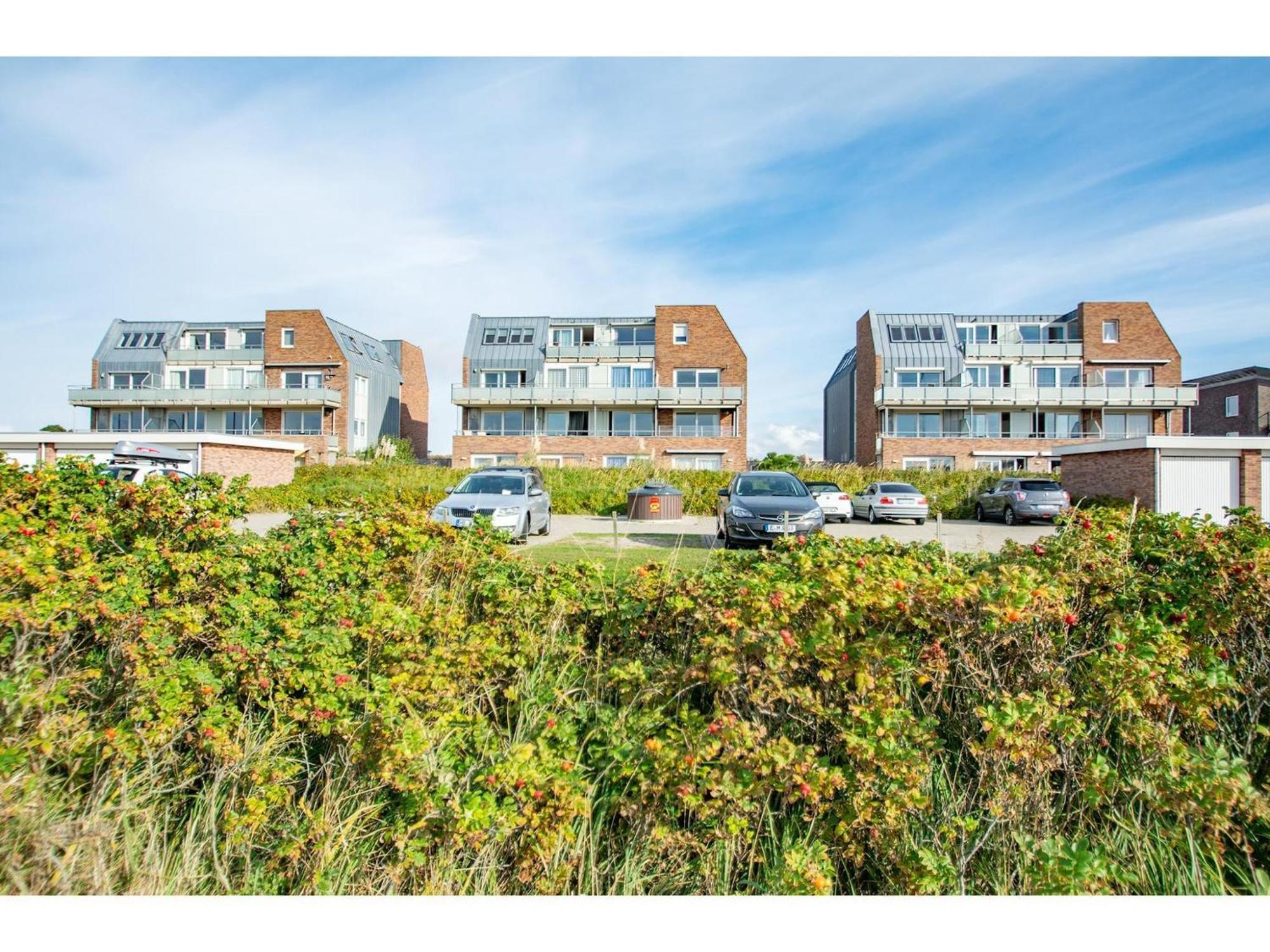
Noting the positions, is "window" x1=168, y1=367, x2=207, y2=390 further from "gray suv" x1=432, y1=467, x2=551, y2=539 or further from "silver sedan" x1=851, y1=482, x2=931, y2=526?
"silver sedan" x1=851, y1=482, x2=931, y2=526

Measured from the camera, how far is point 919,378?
42.2 metres

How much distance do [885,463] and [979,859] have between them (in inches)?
1573

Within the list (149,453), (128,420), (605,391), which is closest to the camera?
(149,453)

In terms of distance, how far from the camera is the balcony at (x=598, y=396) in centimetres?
4100

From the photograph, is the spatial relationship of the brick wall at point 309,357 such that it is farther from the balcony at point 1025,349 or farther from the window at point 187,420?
the balcony at point 1025,349

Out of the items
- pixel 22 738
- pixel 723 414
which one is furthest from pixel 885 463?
pixel 22 738

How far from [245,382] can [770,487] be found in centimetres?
4363

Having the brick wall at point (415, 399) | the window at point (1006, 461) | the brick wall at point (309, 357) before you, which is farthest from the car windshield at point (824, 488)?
the brick wall at point (415, 399)

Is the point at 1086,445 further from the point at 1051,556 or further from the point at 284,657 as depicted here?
the point at 284,657

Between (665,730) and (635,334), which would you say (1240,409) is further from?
(665,730)

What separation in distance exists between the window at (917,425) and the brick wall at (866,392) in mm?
1446

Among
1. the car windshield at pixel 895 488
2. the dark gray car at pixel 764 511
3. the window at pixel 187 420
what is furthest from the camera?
the window at pixel 187 420

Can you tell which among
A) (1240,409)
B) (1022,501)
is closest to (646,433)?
(1022,501)

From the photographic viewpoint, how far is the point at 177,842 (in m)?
2.95
